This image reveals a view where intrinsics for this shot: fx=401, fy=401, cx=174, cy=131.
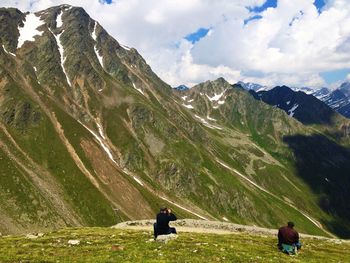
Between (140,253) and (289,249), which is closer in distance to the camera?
(140,253)

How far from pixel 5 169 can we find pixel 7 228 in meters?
42.2

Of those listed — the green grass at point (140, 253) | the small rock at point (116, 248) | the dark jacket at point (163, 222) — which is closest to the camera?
the green grass at point (140, 253)

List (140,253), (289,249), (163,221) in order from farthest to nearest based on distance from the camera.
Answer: (163,221) < (289,249) < (140,253)

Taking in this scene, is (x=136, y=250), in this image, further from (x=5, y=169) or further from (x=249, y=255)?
(x=5, y=169)

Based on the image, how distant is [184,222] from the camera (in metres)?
74.8

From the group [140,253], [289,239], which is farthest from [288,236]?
[140,253]

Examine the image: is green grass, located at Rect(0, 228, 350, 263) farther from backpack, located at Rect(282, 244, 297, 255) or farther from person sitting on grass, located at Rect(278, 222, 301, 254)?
person sitting on grass, located at Rect(278, 222, 301, 254)

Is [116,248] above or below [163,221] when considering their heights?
below

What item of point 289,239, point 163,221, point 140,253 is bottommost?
point 140,253

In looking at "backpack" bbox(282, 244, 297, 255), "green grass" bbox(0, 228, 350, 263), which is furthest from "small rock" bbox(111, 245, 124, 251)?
"backpack" bbox(282, 244, 297, 255)

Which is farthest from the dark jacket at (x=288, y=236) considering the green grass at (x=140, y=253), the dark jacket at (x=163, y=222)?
the dark jacket at (x=163, y=222)

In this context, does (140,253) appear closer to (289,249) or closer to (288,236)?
(288,236)

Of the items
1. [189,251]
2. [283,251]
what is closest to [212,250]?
[189,251]

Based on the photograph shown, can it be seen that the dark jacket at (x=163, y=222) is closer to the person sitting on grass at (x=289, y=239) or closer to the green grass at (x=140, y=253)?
the green grass at (x=140, y=253)
